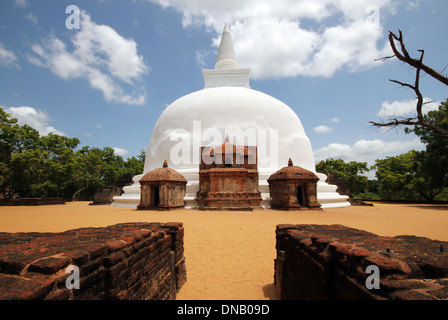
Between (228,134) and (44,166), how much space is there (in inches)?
678

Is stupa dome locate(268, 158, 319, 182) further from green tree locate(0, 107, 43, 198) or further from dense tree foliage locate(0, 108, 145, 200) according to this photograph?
green tree locate(0, 107, 43, 198)

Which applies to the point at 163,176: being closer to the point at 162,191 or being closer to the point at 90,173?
the point at 162,191

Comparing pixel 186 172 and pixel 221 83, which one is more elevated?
pixel 221 83

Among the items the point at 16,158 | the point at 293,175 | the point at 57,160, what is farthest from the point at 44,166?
the point at 293,175

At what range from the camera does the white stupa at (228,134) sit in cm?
1569

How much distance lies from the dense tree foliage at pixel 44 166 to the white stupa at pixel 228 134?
10201mm

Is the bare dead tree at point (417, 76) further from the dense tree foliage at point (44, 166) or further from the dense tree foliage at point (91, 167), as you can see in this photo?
the dense tree foliage at point (44, 166)

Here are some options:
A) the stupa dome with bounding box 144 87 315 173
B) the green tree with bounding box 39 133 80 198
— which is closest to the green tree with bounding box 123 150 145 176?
the green tree with bounding box 39 133 80 198
